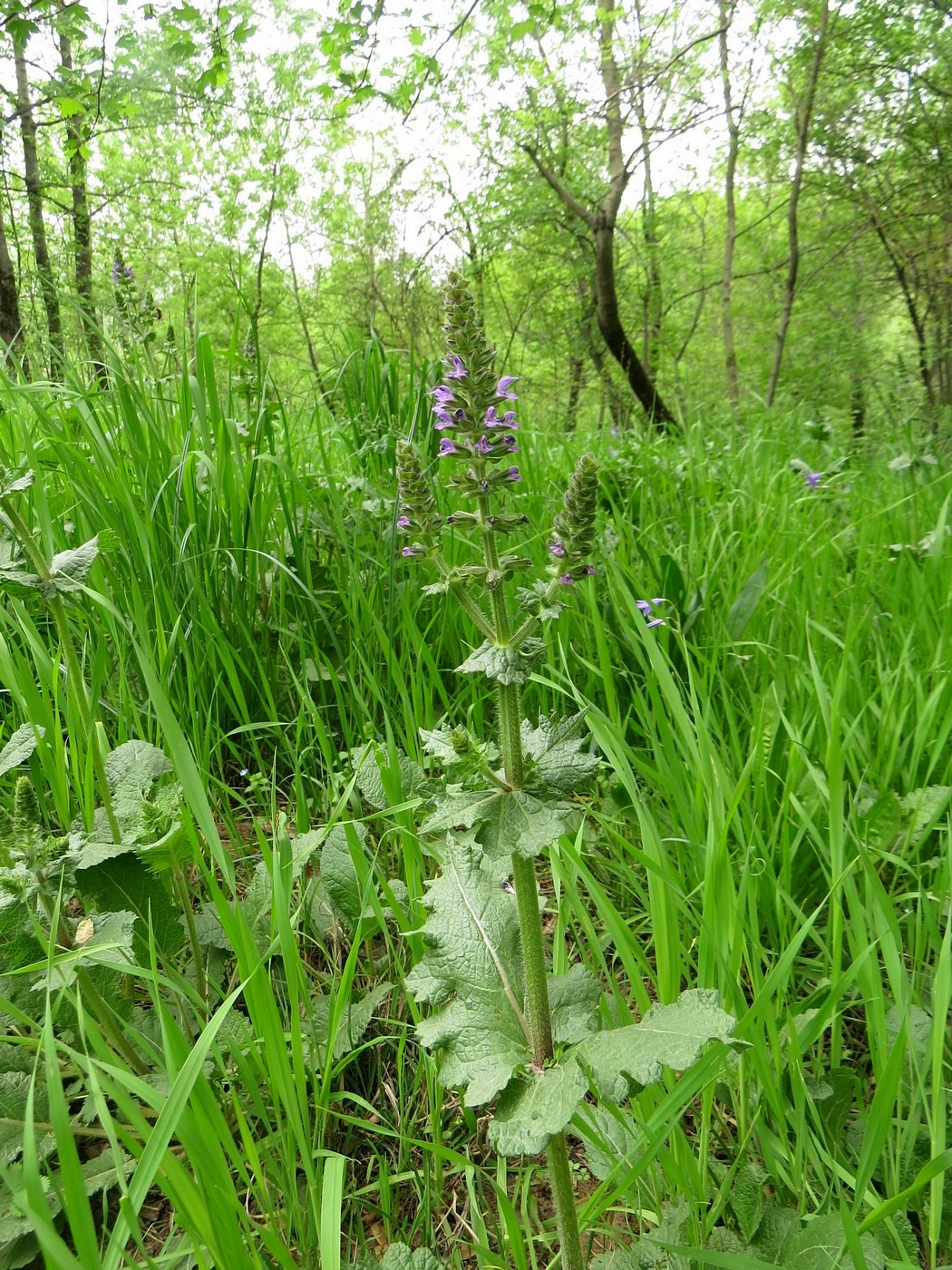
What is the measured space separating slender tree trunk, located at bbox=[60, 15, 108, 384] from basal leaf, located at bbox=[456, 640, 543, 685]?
2.00 m

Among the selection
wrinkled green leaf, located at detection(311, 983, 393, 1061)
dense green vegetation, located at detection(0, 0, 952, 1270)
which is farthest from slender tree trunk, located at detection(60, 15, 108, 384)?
wrinkled green leaf, located at detection(311, 983, 393, 1061)

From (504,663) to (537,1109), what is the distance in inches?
21.0

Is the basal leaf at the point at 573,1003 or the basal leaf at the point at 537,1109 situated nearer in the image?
the basal leaf at the point at 537,1109

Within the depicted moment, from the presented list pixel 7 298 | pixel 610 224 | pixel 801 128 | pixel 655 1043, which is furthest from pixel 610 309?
pixel 655 1043

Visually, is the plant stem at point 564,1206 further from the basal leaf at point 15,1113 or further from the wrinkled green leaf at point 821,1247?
the basal leaf at point 15,1113

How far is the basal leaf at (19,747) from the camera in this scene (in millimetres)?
1299

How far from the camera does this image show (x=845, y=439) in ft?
19.5

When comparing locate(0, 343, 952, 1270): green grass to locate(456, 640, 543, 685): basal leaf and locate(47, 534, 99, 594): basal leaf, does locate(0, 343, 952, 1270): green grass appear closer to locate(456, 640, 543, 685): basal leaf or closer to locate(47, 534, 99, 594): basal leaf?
locate(47, 534, 99, 594): basal leaf

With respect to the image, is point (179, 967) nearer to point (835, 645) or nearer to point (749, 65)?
point (835, 645)

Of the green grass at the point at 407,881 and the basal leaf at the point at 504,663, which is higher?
the basal leaf at the point at 504,663

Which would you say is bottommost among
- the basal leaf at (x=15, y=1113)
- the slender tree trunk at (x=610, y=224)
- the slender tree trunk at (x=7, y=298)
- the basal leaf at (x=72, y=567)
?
the basal leaf at (x=15, y=1113)

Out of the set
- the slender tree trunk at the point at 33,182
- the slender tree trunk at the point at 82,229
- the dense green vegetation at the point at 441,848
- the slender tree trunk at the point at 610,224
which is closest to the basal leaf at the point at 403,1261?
the dense green vegetation at the point at 441,848

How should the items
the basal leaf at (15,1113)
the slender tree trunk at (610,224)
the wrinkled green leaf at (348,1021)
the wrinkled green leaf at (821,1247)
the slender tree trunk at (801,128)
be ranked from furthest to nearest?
1. the slender tree trunk at (610,224)
2. the slender tree trunk at (801,128)
3. the wrinkled green leaf at (348,1021)
4. the basal leaf at (15,1113)
5. the wrinkled green leaf at (821,1247)

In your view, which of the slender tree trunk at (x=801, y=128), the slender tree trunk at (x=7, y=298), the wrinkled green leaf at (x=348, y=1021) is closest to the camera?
the wrinkled green leaf at (x=348, y=1021)
